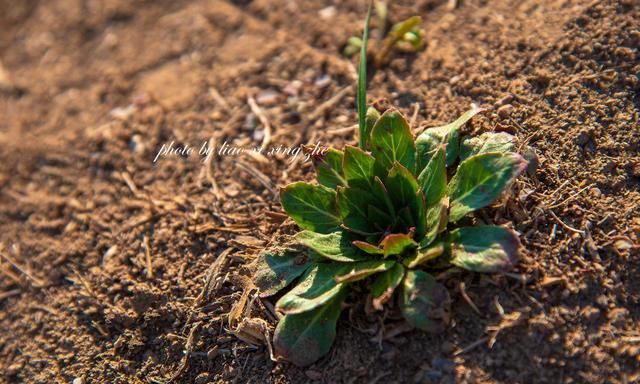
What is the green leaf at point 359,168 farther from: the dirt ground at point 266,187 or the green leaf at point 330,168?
the dirt ground at point 266,187

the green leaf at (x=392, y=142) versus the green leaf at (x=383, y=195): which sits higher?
the green leaf at (x=392, y=142)

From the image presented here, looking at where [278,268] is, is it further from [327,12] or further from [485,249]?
[327,12]

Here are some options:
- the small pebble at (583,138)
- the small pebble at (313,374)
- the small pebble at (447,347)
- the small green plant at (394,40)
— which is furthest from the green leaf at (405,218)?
the small green plant at (394,40)

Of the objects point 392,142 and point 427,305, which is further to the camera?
point 392,142

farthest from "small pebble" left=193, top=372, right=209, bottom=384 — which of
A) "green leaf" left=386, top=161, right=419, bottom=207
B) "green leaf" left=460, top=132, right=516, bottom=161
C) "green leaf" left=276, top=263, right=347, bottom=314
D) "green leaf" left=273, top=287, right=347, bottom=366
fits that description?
"green leaf" left=460, top=132, right=516, bottom=161

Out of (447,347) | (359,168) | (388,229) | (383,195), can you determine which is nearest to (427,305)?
(447,347)
